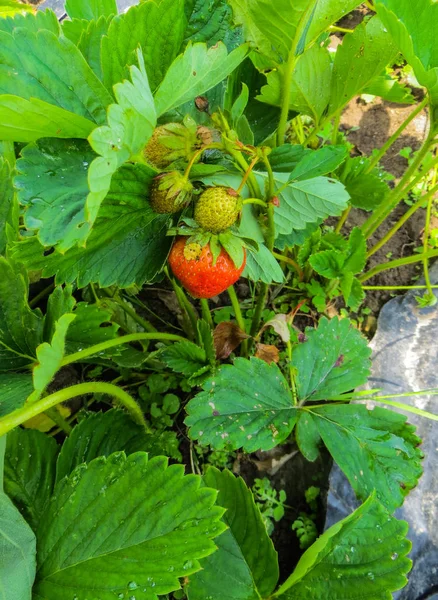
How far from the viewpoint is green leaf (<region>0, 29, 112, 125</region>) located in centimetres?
47

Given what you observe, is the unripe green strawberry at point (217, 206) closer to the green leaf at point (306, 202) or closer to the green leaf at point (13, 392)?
the green leaf at point (306, 202)

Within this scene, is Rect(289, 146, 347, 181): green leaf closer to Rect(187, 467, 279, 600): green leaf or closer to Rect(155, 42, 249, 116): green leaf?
Rect(155, 42, 249, 116): green leaf

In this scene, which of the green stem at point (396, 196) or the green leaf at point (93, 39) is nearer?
the green leaf at point (93, 39)

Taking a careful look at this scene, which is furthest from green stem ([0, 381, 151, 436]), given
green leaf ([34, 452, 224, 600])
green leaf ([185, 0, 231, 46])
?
green leaf ([185, 0, 231, 46])

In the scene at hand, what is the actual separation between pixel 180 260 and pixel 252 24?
0.32 metres

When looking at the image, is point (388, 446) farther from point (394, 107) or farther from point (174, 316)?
point (394, 107)

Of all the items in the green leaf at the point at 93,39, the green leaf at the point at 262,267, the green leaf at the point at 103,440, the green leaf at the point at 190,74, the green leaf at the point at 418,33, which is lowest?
the green leaf at the point at 103,440

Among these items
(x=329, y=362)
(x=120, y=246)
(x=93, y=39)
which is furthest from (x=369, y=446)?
(x=93, y=39)

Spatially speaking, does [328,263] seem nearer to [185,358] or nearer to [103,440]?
[185,358]

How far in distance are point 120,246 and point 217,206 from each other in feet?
0.58

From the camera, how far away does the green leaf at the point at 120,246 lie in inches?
22.5

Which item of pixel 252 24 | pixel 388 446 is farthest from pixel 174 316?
pixel 252 24

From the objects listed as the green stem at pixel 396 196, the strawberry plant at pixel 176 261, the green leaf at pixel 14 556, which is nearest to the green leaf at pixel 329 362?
the strawberry plant at pixel 176 261

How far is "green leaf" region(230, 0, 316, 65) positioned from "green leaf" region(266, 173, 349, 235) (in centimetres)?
18
